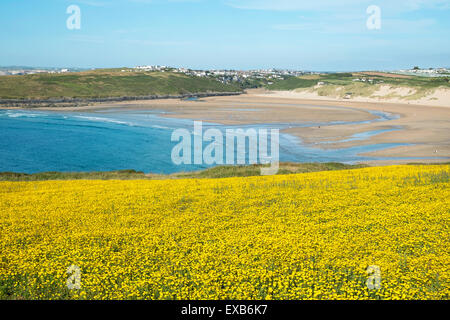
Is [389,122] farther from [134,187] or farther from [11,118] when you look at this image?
[11,118]

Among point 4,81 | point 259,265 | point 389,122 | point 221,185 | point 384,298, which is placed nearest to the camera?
point 384,298

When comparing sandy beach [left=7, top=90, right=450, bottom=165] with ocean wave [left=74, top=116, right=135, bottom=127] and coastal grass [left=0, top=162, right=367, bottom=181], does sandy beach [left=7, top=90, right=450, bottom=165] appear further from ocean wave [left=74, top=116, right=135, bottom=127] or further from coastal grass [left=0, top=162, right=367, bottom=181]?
ocean wave [left=74, top=116, right=135, bottom=127]

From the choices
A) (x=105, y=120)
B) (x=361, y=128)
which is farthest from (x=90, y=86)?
(x=361, y=128)

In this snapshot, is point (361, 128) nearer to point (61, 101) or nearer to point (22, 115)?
point (22, 115)

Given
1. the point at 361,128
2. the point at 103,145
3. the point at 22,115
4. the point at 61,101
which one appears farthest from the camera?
the point at 61,101
